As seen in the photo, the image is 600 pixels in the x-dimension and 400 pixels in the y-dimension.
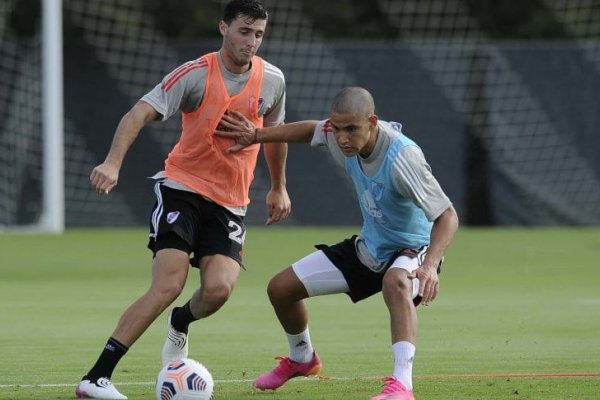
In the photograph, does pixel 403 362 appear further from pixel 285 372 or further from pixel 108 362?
pixel 108 362

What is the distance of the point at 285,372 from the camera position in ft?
27.0

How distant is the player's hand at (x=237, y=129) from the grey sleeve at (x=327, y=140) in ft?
1.36

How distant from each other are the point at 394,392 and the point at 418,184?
116 centimetres

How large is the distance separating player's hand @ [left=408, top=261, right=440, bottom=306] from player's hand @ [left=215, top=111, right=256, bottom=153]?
1.60m

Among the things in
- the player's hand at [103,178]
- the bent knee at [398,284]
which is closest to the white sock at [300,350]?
the bent knee at [398,284]

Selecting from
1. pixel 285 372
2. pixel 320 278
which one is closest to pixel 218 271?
pixel 320 278

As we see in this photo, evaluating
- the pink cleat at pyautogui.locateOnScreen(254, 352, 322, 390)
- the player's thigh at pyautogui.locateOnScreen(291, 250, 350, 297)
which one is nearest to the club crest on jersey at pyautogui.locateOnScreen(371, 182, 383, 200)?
the player's thigh at pyautogui.locateOnScreen(291, 250, 350, 297)

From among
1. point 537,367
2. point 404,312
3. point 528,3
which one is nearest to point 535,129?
point 528,3

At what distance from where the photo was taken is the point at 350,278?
26.7ft

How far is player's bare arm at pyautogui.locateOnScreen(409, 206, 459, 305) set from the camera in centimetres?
732

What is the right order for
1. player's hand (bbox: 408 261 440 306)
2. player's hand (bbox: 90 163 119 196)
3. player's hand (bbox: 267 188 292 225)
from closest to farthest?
player's hand (bbox: 408 261 440 306) < player's hand (bbox: 90 163 119 196) < player's hand (bbox: 267 188 292 225)

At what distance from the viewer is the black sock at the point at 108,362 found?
7.62 m

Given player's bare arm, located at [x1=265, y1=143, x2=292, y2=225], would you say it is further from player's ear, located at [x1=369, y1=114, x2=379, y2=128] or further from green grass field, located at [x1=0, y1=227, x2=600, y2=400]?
player's ear, located at [x1=369, y1=114, x2=379, y2=128]

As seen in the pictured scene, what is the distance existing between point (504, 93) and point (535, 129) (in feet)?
2.84
